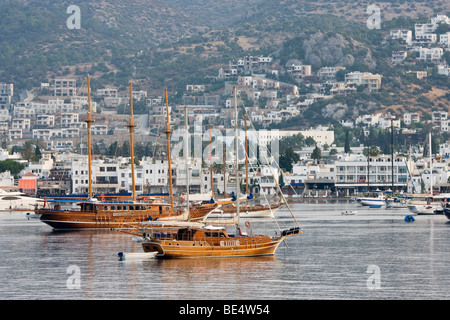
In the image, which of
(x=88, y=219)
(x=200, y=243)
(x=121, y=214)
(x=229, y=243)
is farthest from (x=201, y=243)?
(x=88, y=219)

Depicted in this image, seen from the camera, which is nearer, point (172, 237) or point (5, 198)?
point (172, 237)

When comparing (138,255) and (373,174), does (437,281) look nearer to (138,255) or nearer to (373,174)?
(138,255)

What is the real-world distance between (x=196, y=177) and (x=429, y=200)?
49.8 metres

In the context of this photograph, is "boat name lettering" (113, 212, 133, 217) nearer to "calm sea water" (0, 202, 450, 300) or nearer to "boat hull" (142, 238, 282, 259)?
"calm sea water" (0, 202, 450, 300)

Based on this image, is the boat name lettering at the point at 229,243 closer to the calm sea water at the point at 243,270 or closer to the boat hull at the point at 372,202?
the calm sea water at the point at 243,270

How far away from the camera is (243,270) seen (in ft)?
226

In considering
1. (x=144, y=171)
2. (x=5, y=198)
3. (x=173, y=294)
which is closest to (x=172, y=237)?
(x=173, y=294)

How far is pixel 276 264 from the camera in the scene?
72.2m

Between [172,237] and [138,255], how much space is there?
2704 millimetres

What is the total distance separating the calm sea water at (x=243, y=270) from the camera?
61219 millimetres

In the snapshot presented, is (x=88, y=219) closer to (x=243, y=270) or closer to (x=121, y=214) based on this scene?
(x=121, y=214)

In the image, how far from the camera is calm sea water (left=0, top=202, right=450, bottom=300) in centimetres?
6122
